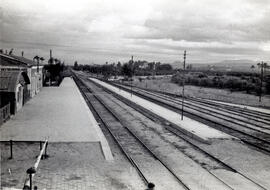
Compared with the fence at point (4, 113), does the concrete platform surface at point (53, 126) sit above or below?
below

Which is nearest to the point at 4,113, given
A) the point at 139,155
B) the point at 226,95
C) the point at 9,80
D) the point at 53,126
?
the point at 53,126

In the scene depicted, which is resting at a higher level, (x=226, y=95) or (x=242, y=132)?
(x=226, y=95)

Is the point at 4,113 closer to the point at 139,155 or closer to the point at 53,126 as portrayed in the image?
the point at 53,126

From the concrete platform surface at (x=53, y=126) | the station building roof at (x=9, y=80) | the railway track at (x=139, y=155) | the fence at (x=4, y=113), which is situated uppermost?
the station building roof at (x=9, y=80)

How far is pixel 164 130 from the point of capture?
19.5 meters

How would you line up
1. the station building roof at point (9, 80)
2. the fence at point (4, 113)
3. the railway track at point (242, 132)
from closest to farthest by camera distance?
1. the railway track at point (242, 132)
2. the fence at point (4, 113)
3. the station building roof at point (9, 80)

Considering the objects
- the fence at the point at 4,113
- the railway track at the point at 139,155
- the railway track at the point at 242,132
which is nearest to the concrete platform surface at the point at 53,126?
the fence at the point at 4,113

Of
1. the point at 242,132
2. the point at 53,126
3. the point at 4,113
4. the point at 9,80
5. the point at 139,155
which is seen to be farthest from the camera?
the point at 9,80

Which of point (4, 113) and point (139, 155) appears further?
point (4, 113)

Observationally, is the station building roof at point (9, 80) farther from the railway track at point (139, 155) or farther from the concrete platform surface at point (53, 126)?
the railway track at point (139, 155)

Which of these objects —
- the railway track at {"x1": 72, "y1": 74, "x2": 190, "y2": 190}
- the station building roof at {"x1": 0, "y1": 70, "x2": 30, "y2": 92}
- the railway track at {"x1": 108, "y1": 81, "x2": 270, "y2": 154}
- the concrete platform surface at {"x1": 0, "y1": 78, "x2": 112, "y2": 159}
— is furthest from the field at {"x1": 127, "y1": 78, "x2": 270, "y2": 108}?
the station building roof at {"x1": 0, "y1": 70, "x2": 30, "y2": 92}

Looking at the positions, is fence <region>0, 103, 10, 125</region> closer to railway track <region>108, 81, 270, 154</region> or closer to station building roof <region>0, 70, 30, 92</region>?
station building roof <region>0, 70, 30, 92</region>

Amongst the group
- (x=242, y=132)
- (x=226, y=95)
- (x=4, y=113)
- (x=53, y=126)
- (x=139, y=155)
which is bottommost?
(x=139, y=155)

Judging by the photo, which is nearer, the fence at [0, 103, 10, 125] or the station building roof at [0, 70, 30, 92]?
the fence at [0, 103, 10, 125]
